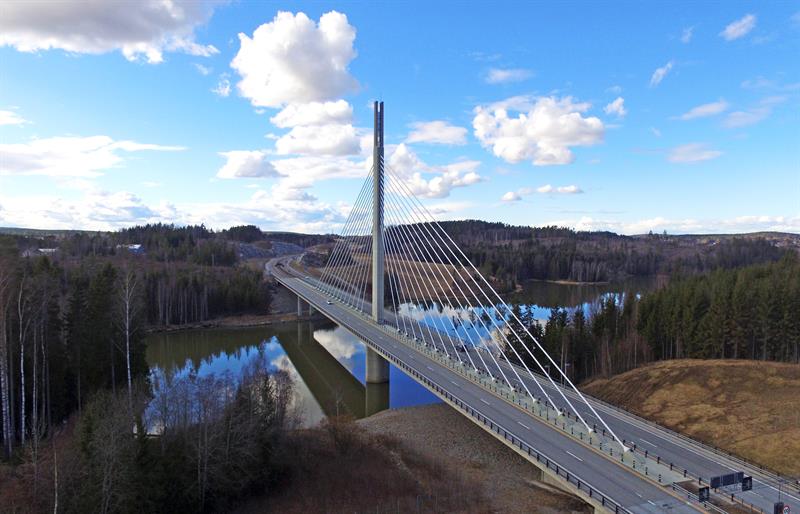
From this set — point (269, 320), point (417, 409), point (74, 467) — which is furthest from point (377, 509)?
point (269, 320)

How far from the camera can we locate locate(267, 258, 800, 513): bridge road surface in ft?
65.6

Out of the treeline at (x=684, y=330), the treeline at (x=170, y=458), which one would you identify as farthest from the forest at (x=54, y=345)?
the treeline at (x=684, y=330)

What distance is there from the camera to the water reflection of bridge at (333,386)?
41850mm

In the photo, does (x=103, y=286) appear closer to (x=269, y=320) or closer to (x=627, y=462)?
(x=627, y=462)

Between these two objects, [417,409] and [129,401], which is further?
[417,409]

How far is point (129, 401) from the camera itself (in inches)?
913

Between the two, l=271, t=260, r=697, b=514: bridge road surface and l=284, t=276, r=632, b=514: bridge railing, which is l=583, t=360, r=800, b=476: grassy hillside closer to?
l=271, t=260, r=697, b=514: bridge road surface

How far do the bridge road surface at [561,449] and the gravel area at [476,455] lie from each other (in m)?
2.53

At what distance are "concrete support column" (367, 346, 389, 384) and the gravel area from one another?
8737mm

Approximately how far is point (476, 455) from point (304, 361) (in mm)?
33284

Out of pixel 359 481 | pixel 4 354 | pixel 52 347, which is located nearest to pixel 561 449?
pixel 359 481

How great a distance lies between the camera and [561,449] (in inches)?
918

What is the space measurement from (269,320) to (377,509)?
224 feet

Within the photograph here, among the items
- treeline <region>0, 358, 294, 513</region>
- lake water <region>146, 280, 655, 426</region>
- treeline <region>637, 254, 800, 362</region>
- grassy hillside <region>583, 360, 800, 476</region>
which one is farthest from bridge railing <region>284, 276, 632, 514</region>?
treeline <region>637, 254, 800, 362</region>
